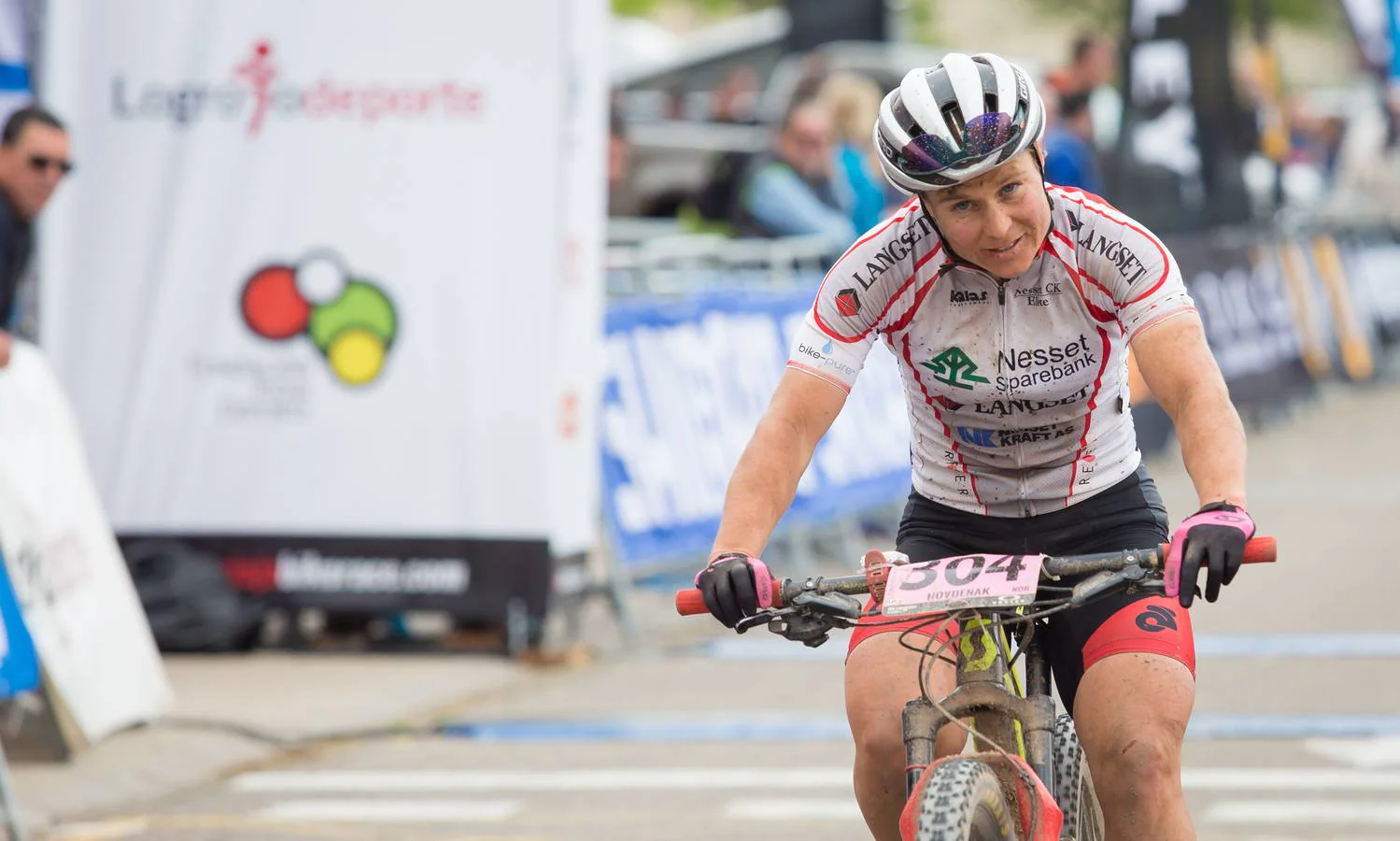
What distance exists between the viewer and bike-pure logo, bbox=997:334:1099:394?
4840mm

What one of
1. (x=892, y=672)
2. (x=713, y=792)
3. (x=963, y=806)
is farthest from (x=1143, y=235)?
(x=713, y=792)

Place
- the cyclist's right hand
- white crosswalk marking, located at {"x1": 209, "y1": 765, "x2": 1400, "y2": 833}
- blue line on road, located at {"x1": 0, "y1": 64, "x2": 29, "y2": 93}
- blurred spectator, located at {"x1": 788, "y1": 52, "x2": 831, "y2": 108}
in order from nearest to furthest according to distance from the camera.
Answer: the cyclist's right hand, white crosswalk marking, located at {"x1": 209, "y1": 765, "x2": 1400, "y2": 833}, blue line on road, located at {"x1": 0, "y1": 64, "x2": 29, "y2": 93}, blurred spectator, located at {"x1": 788, "y1": 52, "x2": 831, "y2": 108}

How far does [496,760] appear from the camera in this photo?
858 centimetres

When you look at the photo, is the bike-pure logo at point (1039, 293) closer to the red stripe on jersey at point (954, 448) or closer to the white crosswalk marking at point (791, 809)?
the red stripe on jersey at point (954, 448)

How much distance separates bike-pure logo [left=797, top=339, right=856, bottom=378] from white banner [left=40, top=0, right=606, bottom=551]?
18.0 ft

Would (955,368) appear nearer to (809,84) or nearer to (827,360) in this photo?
(827,360)

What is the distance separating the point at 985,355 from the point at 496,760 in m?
4.23

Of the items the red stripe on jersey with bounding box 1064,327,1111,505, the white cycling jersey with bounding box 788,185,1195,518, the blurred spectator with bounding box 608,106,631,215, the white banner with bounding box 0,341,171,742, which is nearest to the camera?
the white cycling jersey with bounding box 788,185,1195,518

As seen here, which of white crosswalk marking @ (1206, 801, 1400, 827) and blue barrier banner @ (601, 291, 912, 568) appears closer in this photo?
white crosswalk marking @ (1206, 801, 1400, 827)

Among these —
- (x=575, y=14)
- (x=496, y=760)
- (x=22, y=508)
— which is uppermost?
(x=575, y=14)

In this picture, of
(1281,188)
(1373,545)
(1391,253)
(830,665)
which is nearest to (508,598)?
(830,665)

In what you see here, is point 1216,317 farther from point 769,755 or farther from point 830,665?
point 769,755

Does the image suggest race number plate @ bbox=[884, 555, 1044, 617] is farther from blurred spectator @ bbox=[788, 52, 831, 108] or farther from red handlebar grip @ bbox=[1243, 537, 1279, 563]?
blurred spectator @ bbox=[788, 52, 831, 108]

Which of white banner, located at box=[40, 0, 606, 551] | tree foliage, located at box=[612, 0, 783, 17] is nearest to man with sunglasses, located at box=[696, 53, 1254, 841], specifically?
white banner, located at box=[40, 0, 606, 551]
